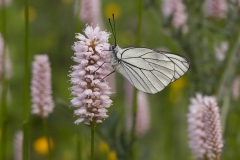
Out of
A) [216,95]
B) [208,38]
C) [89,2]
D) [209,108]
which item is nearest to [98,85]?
[209,108]

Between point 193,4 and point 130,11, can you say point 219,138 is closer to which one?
point 193,4

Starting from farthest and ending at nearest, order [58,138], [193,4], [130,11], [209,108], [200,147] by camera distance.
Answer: [130,11]
[58,138]
[193,4]
[200,147]
[209,108]

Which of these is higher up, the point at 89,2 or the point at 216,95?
the point at 89,2

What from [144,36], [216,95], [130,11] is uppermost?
[130,11]

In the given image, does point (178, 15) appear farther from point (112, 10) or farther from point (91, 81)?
point (112, 10)

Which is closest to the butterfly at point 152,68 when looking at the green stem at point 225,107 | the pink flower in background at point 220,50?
the green stem at point 225,107

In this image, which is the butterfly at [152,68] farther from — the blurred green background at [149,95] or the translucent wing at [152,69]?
the blurred green background at [149,95]

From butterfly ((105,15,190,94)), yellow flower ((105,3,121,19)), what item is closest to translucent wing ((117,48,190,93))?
butterfly ((105,15,190,94))

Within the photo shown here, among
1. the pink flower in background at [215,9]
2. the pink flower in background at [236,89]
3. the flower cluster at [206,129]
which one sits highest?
the pink flower in background at [215,9]
